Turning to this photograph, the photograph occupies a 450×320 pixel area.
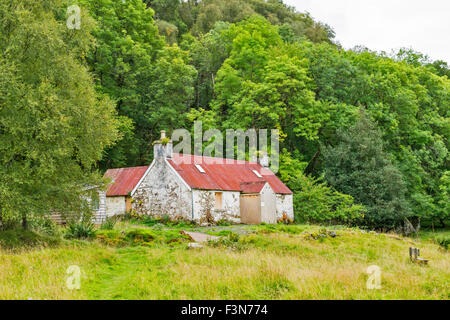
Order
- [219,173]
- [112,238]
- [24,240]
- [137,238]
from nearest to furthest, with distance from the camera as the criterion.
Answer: [24,240], [112,238], [137,238], [219,173]

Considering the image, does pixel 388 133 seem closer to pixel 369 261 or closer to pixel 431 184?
pixel 431 184

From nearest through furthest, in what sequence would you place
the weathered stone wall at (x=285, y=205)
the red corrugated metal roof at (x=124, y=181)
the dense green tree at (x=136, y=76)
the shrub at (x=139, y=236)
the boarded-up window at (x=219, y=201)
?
the shrub at (x=139, y=236), the boarded-up window at (x=219, y=201), the red corrugated metal roof at (x=124, y=181), the weathered stone wall at (x=285, y=205), the dense green tree at (x=136, y=76)

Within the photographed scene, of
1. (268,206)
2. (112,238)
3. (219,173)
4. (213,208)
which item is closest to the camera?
(112,238)

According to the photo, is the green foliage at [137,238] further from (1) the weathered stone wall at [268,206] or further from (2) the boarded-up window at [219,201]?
(1) the weathered stone wall at [268,206]

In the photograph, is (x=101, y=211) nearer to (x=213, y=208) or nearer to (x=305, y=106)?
(x=213, y=208)

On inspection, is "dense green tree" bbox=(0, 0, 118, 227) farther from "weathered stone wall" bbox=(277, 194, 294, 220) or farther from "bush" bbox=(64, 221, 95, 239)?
"weathered stone wall" bbox=(277, 194, 294, 220)

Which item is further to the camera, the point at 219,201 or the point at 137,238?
the point at 219,201

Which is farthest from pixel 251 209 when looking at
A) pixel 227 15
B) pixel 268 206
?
pixel 227 15

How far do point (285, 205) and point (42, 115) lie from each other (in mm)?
22710

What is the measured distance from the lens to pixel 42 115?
53.3ft

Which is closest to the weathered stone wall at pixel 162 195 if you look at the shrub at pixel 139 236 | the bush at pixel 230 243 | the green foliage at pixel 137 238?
the green foliage at pixel 137 238

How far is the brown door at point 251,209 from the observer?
1224 inches

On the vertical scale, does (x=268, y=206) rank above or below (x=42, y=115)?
below
